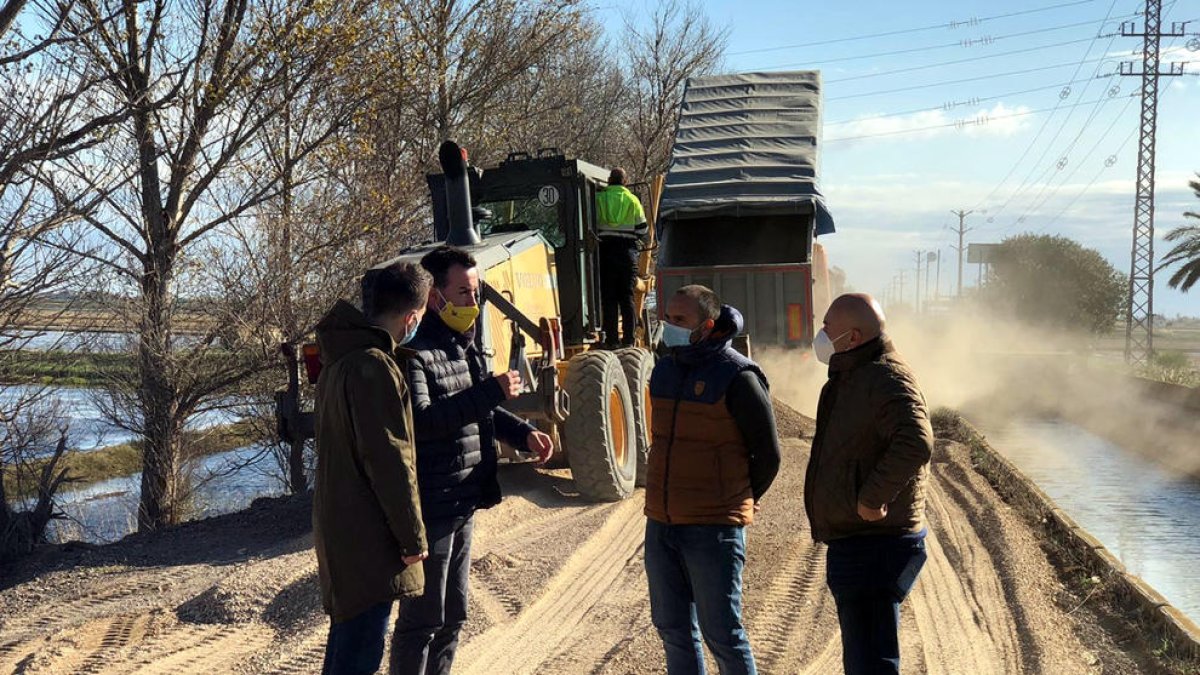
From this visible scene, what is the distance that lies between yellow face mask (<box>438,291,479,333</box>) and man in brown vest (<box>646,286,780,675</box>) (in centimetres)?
78

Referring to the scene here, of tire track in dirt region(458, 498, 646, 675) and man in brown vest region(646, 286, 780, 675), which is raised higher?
man in brown vest region(646, 286, 780, 675)

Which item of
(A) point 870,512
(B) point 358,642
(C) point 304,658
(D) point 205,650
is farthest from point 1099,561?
(B) point 358,642

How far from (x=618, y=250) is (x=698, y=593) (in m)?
6.25

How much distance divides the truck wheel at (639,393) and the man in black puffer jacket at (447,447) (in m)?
5.30

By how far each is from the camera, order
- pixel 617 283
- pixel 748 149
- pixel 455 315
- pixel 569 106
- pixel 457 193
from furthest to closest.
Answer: pixel 569 106, pixel 748 149, pixel 617 283, pixel 457 193, pixel 455 315

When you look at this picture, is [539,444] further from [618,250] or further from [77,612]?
[618,250]

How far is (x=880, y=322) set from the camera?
3.73 m

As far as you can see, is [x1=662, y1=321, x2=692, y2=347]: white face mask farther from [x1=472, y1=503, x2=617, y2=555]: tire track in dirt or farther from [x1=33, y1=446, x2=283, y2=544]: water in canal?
[x1=33, y1=446, x2=283, y2=544]: water in canal

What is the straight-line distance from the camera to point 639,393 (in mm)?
9617

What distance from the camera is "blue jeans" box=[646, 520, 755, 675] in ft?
12.6

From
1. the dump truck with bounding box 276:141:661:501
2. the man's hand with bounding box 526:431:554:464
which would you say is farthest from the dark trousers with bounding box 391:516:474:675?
the dump truck with bounding box 276:141:661:501

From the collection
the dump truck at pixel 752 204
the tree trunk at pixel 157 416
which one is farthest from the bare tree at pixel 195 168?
the dump truck at pixel 752 204

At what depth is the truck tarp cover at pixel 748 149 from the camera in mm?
14234

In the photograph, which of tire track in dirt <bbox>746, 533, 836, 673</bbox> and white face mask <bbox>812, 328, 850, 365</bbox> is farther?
tire track in dirt <bbox>746, 533, 836, 673</bbox>
